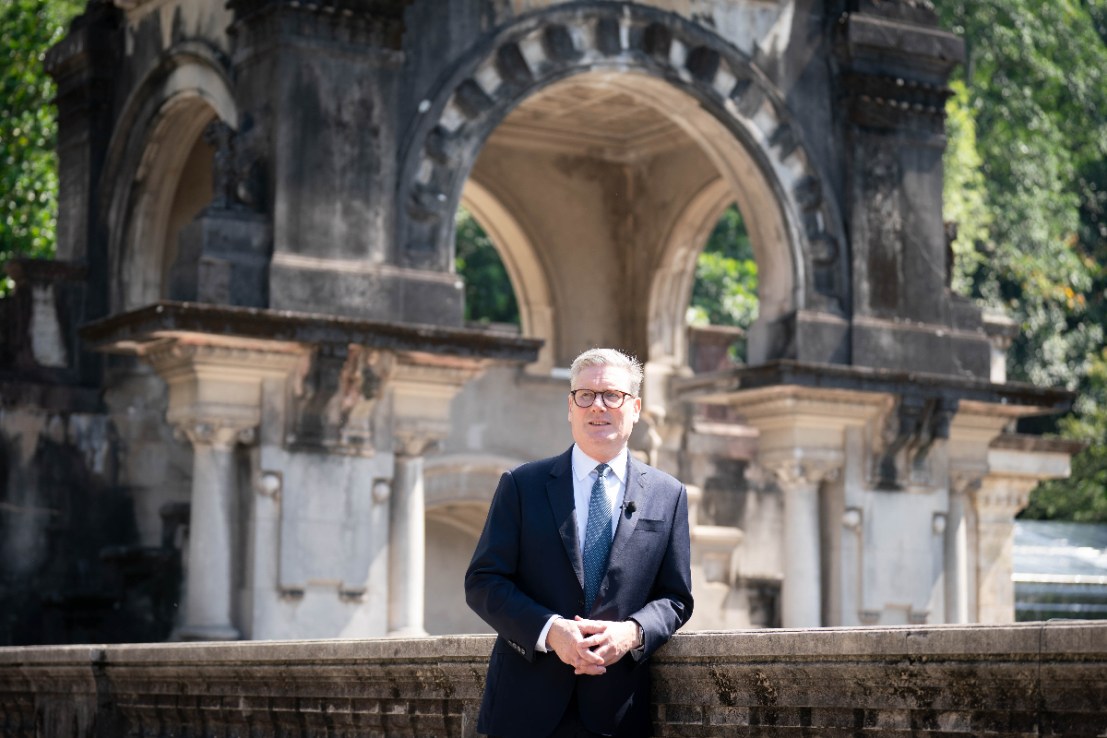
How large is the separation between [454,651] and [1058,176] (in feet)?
98.5

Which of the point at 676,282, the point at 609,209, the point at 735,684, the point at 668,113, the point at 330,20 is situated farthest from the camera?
the point at 609,209

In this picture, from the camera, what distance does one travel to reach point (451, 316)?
18297 millimetres

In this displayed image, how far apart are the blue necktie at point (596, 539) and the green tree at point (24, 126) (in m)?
22.1

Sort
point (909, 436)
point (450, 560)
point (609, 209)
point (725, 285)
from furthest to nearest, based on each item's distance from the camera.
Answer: point (725, 285) < point (609, 209) < point (450, 560) < point (909, 436)

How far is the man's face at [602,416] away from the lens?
736 cm

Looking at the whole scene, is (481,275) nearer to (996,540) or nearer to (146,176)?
(996,540)

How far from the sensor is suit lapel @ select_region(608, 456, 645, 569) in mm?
7383

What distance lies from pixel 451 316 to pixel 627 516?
1096 cm

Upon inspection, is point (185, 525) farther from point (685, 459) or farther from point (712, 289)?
point (712, 289)

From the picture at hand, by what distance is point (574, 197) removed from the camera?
24.2 m

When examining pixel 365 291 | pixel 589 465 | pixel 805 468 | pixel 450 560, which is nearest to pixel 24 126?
pixel 450 560

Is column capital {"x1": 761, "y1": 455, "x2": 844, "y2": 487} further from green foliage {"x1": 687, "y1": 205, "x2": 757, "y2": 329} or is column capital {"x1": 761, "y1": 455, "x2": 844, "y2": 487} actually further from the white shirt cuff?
green foliage {"x1": 687, "y1": 205, "x2": 757, "y2": 329}

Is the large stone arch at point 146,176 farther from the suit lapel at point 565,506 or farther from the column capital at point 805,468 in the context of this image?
the suit lapel at point 565,506

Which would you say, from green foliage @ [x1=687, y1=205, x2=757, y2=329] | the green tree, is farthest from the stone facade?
green foliage @ [x1=687, y1=205, x2=757, y2=329]
